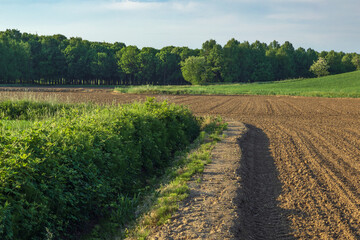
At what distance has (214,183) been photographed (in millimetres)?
8625

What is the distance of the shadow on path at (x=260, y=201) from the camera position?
6.35 meters

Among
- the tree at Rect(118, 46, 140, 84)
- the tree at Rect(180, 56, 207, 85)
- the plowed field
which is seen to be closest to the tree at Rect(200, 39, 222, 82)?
the tree at Rect(180, 56, 207, 85)

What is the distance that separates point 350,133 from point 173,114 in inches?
402

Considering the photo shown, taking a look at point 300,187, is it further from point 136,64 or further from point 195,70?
point 136,64

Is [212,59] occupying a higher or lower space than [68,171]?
higher

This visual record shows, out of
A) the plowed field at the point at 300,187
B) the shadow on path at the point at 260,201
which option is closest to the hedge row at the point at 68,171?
the shadow on path at the point at 260,201

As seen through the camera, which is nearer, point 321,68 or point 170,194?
point 170,194

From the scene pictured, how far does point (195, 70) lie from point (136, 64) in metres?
22.0

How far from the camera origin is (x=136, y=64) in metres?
108

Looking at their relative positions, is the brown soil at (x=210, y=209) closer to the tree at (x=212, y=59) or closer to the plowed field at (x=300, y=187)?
the plowed field at (x=300, y=187)

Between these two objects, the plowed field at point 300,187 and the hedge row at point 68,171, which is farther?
the plowed field at point 300,187

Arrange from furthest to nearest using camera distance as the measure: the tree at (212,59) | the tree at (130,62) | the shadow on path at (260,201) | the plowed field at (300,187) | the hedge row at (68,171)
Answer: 1. the tree at (130,62)
2. the tree at (212,59)
3. the plowed field at (300,187)
4. the shadow on path at (260,201)
5. the hedge row at (68,171)

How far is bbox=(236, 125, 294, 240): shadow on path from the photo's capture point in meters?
6.35

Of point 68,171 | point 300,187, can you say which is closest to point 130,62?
point 300,187
